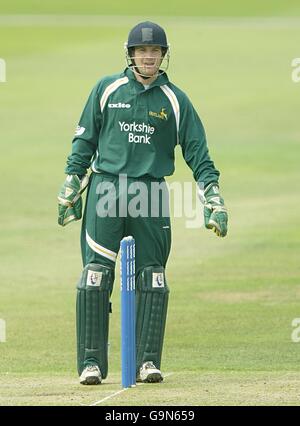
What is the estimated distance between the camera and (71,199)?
838 cm

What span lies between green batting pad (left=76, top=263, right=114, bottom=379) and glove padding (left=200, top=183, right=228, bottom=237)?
0.61m

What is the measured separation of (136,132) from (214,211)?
1.95ft

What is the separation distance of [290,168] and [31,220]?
194 inches

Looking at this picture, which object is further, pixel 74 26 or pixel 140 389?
pixel 74 26

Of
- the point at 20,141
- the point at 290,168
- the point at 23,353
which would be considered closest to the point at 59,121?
the point at 20,141

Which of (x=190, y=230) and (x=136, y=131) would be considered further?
(x=190, y=230)

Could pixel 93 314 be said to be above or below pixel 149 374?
above

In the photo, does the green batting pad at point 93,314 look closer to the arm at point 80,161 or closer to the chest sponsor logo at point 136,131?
the arm at point 80,161

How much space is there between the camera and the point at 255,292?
1383 cm

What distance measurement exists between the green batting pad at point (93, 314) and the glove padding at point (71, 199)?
1.04ft

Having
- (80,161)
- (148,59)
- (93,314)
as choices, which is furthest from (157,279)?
(148,59)

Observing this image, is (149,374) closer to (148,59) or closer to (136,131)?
(136,131)

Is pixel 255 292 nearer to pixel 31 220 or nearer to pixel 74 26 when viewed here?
pixel 31 220
